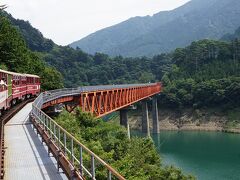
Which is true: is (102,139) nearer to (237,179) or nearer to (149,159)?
(149,159)

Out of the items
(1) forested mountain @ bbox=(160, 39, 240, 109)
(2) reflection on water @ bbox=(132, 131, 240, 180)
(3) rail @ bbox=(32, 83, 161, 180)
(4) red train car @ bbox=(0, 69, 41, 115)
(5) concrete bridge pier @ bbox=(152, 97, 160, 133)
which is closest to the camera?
(3) rail @ bbox=(32, 83, 161, 180)

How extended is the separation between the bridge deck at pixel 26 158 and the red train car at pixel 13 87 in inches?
162

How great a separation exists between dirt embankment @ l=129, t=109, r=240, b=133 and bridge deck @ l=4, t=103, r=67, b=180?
3799 inches

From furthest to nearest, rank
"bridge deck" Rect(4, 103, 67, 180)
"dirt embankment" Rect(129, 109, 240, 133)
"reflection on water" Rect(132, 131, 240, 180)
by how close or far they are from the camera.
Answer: "dirt embankment" Rect(129, 109, 240, 133), "reflection on water" Rect(132, 131, 240, 180), "bridge deck" Rect(4, 103, 67, 180)

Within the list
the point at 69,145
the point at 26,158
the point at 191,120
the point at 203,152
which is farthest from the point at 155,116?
the point at 26,158

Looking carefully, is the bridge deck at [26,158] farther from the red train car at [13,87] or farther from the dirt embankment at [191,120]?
the dirt embankment at [191,120]

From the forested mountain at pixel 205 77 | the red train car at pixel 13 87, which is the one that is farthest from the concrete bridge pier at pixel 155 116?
the red train car at pixel 13 87

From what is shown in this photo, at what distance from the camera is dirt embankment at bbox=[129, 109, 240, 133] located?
117550 mm

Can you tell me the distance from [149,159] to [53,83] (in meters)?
48.3

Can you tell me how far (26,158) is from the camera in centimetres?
1684

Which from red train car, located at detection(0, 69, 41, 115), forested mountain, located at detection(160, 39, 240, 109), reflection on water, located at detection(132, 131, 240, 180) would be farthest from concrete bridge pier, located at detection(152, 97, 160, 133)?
red train car, located at detection(0, 69, 41, 115)

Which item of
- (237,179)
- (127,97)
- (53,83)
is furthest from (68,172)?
(53,83)

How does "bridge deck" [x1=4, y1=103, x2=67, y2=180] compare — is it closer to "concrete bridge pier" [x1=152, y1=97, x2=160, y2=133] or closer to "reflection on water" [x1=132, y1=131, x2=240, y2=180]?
"reflection on water" [x1=132, y1=131, x2=240, y2=180]

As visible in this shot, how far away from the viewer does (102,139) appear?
1537 inches
